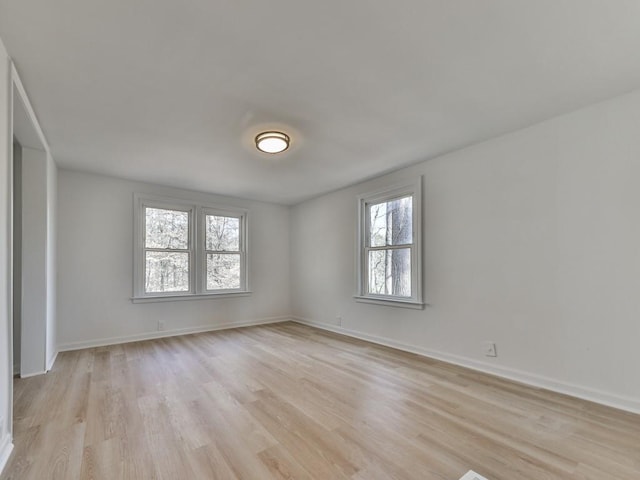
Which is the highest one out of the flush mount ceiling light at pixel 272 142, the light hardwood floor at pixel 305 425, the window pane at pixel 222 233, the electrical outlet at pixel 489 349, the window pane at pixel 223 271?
the flush mount ceiling light at pixel 272 142

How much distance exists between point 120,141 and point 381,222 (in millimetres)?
3242

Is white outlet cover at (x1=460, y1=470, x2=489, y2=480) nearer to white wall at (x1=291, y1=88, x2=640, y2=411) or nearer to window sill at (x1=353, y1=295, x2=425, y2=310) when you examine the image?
white wall at (x1=291, y1=88, x2=640, y2=411)

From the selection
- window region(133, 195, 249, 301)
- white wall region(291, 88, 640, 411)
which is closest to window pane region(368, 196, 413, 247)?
white wall region(291, 88, 640, 411)

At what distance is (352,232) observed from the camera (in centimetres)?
484

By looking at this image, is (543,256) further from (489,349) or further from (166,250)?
(166,250)

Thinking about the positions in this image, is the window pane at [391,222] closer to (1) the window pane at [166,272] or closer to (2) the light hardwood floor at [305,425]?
(2) the light hardwood floor at [305,425]

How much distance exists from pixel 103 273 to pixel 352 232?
355 cm

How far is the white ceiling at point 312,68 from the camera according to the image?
161 cm

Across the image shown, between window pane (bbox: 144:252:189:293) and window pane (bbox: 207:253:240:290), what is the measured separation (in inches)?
15.6

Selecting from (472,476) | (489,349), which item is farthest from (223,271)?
(472,476)

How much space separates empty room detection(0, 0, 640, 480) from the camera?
1714 mm

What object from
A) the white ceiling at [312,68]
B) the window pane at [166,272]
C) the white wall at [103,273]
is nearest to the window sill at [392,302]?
the white ceiling at [312,68]

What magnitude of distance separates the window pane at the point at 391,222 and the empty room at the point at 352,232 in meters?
0.04

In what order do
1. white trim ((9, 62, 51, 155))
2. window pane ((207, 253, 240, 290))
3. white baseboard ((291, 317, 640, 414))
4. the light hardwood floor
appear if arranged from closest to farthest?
the light hardwood floor < white trim ((9, 62, 51, 155)) < white baseboard ((291, 317, 640, 414)) < window pane ((207, 253, 240, 290))
